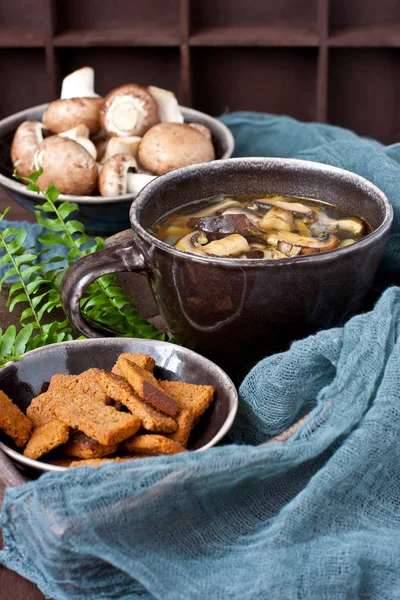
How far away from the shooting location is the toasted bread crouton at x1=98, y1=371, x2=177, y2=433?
3.10 feet

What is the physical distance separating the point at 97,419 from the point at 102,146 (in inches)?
41.6

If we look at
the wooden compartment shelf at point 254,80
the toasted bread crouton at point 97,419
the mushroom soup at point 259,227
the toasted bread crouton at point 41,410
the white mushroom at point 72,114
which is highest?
the mushroom soup at point 259,227

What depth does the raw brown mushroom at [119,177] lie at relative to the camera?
66.4 inches

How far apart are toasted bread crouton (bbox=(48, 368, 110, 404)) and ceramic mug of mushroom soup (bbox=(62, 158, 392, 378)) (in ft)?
0.42

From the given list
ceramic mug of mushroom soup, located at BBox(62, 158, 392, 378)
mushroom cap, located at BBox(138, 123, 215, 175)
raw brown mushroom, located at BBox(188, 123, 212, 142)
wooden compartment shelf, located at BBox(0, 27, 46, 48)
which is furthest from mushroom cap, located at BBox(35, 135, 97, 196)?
wooden compartment shelf, located at BBox(0, 27, 46, 48)

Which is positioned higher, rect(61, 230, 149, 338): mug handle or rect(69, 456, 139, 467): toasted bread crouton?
rect(61, 230, 149, 338): mug handle

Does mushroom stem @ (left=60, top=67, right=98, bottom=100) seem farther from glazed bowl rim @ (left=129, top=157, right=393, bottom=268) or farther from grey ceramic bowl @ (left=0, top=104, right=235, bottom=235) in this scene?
glazed bowl rim @ (left=129, top=157, right=393, bottom=268)

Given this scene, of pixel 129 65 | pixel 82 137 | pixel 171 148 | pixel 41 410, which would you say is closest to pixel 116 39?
pixel 129 65

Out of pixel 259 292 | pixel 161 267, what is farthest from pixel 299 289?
pixel 161 267

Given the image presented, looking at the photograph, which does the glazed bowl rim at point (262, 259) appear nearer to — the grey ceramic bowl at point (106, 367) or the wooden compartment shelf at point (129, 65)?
the grey ceramic bowl at point (106, 367)

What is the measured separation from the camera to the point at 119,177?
66.5 inches

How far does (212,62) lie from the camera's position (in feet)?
9.08

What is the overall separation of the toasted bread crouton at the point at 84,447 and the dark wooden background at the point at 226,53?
1819 mm

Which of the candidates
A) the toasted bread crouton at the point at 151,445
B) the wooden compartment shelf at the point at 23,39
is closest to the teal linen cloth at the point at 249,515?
the toasted bread crouton at the point at 151,445
